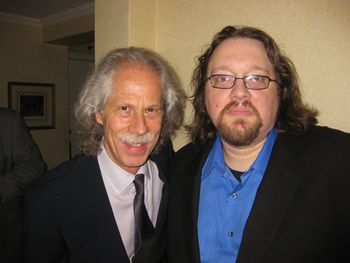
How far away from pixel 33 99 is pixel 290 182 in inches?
185

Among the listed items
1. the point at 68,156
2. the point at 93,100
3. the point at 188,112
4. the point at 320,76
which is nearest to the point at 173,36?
the point at 188,112

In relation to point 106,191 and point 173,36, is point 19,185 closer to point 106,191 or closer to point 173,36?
point 106,191

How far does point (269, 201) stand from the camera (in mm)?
1141

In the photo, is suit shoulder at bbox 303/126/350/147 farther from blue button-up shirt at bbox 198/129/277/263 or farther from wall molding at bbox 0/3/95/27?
wall molding at bbox 0/3/95/27

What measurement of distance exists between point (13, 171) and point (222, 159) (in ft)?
5.09

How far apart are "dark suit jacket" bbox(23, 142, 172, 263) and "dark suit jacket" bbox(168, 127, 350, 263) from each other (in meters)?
0.61

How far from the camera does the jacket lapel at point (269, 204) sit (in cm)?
111

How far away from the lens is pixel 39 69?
486 cm

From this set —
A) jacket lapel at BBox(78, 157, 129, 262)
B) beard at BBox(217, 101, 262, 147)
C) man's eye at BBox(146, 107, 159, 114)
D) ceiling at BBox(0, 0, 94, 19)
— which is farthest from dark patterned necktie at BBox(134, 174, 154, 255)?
ceiling at BBox(0, 0, 94, 19)

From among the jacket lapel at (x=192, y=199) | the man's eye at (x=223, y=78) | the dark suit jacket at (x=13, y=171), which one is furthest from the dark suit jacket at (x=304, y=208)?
the dark suit jacket at (x=13, y=171)

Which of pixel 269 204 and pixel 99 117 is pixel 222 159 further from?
pixel 99 117

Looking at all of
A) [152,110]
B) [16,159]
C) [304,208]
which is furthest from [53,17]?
[304,208]

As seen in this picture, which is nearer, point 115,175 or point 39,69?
point 115,175

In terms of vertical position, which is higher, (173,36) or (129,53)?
(173,36)
